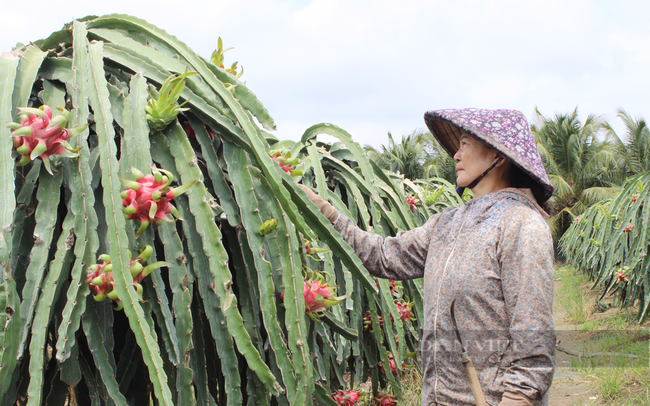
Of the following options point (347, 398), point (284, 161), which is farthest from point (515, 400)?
point (347, 398)

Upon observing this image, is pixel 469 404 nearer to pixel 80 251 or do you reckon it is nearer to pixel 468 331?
pixel 468 331

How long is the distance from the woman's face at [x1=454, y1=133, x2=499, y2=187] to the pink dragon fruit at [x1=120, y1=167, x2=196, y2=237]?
1052 mm

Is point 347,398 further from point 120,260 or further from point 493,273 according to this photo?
point 120,260

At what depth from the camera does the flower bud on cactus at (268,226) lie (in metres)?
1.25

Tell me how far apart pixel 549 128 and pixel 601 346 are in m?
17.9

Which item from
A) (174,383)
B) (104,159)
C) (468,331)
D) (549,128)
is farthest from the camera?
(549,128)

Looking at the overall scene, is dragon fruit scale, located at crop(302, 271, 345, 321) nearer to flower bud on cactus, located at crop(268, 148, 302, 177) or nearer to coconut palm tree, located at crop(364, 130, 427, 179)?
→ flower bud on cactus, located at crop(268, 148, 302, 177)

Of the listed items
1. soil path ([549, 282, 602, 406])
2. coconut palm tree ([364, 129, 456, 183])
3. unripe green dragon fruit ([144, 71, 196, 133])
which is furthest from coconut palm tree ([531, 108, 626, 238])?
unripe green dragon fruit ([144, 71, 196, 133])

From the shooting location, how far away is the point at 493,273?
155cm

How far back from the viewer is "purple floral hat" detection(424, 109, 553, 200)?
5.48 ft

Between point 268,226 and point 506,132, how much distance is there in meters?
0.91

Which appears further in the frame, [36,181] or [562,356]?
[562,356]

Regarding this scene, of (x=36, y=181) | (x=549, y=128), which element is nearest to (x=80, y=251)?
(x=36, y=181)

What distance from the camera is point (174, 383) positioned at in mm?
1218
